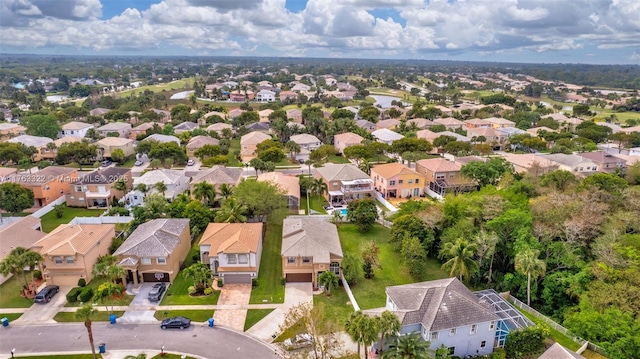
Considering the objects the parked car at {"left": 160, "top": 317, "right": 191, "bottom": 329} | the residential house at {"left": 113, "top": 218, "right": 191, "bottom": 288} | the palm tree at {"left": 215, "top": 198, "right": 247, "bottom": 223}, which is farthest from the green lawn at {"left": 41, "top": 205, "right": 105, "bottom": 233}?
the parked car at {"left": 160, "top": 317, "right": 191, "bottom": 329}

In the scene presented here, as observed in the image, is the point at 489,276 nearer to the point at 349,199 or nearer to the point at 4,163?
the point at 349,199

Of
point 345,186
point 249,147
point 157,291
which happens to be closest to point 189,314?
point 157,291

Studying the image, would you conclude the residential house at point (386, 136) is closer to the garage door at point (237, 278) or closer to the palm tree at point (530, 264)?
the palm tree at point (530, 264)

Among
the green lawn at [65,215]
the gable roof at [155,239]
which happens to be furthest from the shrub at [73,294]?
the green lawn at [65,215]

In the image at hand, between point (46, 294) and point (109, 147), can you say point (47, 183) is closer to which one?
point (109, 147)

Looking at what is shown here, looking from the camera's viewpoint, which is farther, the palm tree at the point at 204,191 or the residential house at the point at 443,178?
the residential house at the point at 443,178

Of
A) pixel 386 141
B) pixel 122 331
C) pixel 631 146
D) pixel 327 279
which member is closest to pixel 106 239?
pixel 122 331
